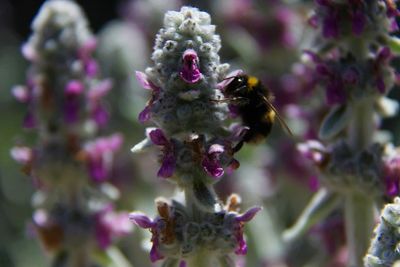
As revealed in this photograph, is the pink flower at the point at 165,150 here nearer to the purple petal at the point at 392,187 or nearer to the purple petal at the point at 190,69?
the purple petal at the point at 190,69

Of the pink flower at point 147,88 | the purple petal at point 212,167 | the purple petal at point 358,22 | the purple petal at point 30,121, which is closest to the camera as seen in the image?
the purple petal at point 212,167

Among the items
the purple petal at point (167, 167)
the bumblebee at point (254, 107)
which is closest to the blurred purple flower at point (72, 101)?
the bumblebee at point (254, 107)

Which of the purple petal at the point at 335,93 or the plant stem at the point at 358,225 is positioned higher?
the purple petal at the point at 335,93

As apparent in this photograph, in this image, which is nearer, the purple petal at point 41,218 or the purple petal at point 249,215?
the purple petal at point 249,215

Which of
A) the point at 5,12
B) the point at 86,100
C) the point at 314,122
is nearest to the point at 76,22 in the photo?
the point at 86,100

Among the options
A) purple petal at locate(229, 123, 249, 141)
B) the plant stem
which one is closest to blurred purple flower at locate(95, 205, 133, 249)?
the plant stem

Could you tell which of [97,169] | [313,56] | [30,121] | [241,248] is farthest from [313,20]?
[30,121]
